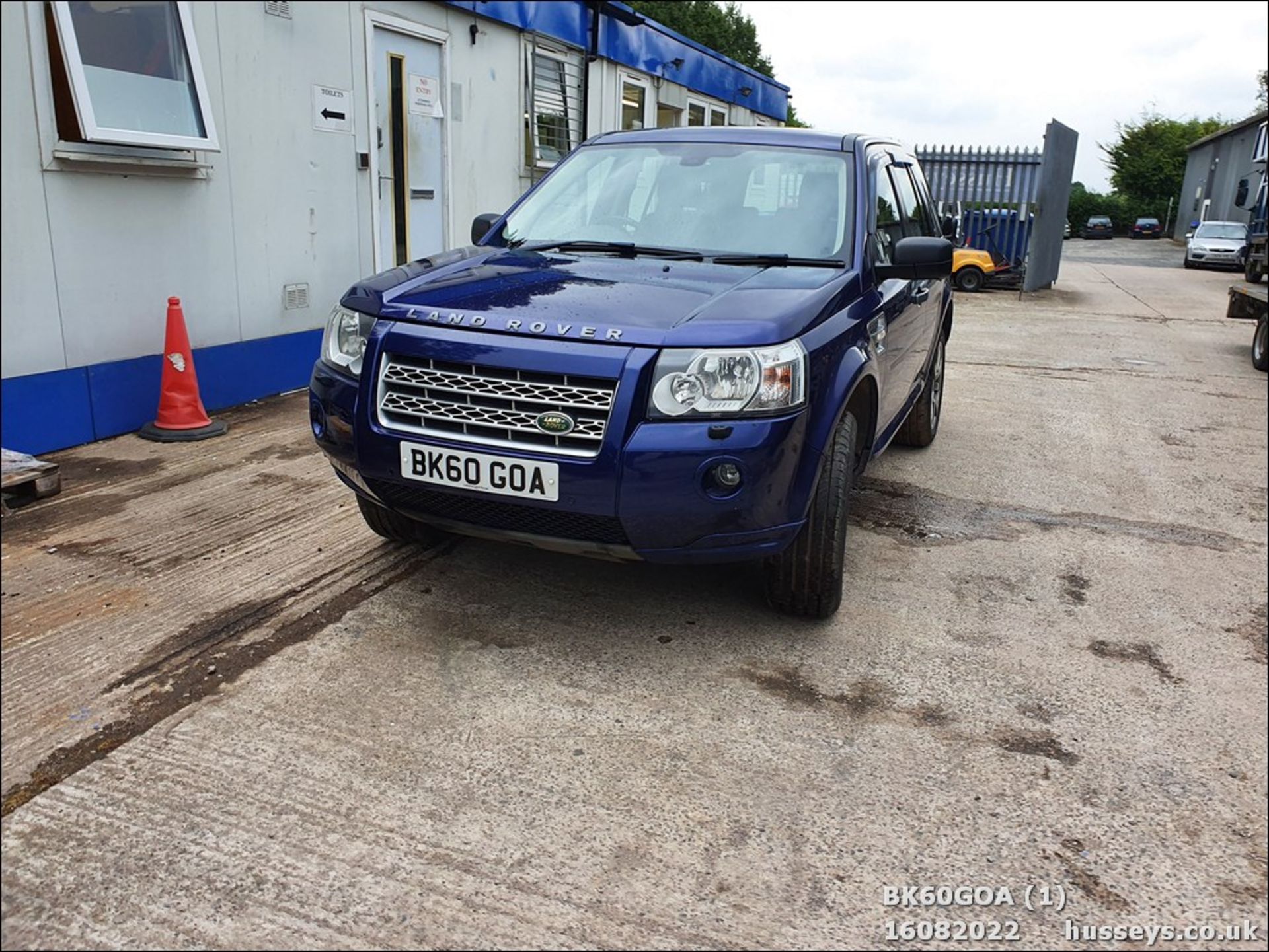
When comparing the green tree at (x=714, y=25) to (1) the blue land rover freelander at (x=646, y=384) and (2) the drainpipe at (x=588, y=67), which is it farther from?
(1) the blue land rover freelander at (x=646, y=384)

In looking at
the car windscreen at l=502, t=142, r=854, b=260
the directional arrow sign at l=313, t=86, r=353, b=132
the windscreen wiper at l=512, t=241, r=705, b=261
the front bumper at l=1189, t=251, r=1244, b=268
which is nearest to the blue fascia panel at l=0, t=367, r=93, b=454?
the directional arrow sign at l=313, t=86, r=353, b=132

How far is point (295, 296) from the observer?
6.70 meters

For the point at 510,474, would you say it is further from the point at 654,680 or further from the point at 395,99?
the point at 395,99

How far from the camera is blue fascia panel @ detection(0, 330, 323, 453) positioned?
16.1 ft

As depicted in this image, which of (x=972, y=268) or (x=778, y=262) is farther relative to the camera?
(x=972, y=268)

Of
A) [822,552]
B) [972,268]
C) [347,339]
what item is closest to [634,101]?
[972,268]

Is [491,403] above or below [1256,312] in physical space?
above

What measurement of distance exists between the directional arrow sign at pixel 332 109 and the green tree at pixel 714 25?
120 feet

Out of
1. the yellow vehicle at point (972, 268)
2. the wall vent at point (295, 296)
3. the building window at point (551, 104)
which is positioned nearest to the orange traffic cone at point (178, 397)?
the wall vent at point (295, 296)

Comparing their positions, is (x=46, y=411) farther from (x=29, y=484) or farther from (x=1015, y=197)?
(x=1015, y=197)

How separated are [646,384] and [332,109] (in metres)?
5.06

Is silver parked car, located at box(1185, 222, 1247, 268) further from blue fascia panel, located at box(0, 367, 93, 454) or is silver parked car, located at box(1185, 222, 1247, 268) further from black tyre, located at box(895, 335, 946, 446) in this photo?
blue fascia panel, located at box(0, 367, 93, 454)

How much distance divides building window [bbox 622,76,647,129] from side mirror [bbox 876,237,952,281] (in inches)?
340

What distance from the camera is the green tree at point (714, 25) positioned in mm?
42844
